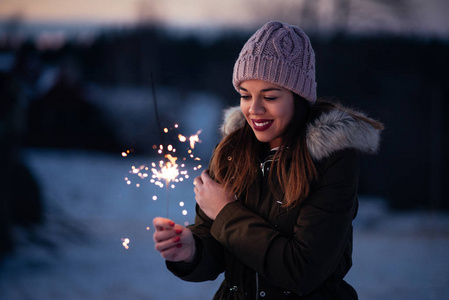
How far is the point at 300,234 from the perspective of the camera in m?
1.08

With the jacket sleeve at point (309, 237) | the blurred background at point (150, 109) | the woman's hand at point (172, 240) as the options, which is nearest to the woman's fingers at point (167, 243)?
the woman's hand at point (172, 240)

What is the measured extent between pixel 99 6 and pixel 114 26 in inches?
9.0

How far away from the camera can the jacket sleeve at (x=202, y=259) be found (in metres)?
1.22

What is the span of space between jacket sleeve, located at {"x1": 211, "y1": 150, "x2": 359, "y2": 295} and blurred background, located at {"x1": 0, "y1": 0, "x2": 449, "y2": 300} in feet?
9.62

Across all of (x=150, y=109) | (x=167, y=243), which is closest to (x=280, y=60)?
(x=167, y=243)

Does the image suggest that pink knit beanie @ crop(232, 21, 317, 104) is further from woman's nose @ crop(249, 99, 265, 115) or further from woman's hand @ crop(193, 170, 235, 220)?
woman's hand @ crop(193, 170, 235, 220)

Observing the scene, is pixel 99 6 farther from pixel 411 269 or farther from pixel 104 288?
pixel 411 269

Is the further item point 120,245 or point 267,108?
point 120,245

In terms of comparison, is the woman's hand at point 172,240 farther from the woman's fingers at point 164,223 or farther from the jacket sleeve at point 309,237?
the jacket sleeve at point 309,237

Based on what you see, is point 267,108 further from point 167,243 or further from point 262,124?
point 167,243

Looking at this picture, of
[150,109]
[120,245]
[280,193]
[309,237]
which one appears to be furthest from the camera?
[150,109]

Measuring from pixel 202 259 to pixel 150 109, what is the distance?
3.25 metres

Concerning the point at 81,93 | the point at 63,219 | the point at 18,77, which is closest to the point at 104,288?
the point at 63,219

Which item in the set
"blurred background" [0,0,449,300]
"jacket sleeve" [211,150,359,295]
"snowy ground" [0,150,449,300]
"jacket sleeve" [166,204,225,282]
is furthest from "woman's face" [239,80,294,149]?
"blurred background" [0,0,449,300]
